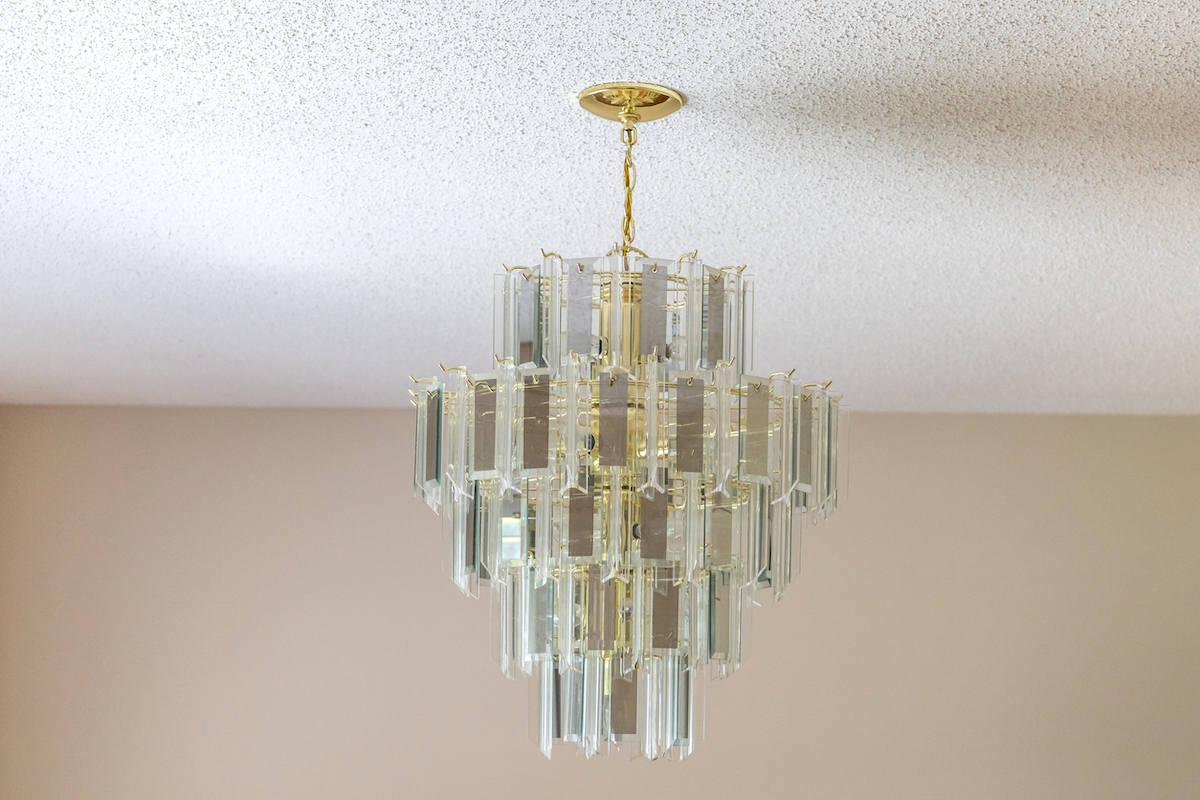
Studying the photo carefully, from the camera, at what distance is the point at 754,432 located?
155cm

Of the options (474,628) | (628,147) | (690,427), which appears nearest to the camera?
(690,427)

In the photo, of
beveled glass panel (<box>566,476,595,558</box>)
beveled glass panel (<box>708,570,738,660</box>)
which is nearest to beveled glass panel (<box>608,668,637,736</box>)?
Result: beveled glass panel (<box>708,570,738,660</box>)

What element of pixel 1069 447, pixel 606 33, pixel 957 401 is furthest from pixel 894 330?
pixel 606 33

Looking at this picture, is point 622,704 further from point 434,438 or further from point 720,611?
point 434,438

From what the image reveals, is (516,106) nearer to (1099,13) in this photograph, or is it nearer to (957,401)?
(1099,13)

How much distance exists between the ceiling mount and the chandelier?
28cm

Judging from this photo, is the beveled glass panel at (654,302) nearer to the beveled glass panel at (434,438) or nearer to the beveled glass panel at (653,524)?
the beveled glass panel at (653,524)

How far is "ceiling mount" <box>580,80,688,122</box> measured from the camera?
5.73 ft

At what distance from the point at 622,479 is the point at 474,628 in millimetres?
3020

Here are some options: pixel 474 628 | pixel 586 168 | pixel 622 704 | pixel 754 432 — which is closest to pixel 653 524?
pixel 754 432

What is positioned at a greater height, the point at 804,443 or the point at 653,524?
the point at 804,443

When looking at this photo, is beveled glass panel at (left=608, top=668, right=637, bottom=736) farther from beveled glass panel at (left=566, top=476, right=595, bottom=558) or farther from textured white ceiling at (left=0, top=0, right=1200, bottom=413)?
textured white ceiling at (left=0, top=0, right=1200, bottom=413)

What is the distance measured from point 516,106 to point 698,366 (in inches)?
22.9

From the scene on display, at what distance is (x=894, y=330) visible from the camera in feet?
10.8
